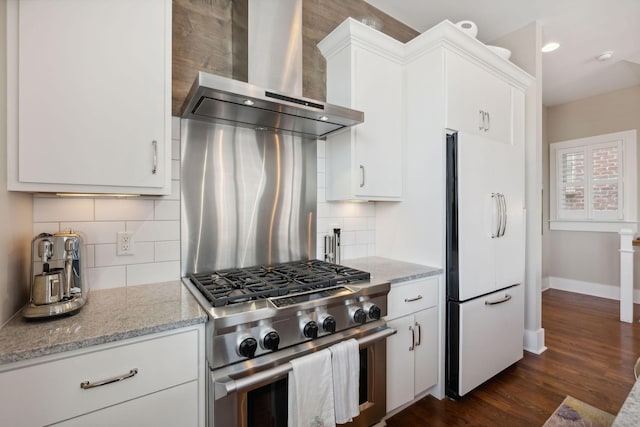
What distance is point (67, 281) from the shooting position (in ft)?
3.78

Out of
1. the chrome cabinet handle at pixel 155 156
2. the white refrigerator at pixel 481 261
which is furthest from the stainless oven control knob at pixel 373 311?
the chrome cabinet handle at pixel 155 156

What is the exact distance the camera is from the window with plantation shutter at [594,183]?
4.20 m

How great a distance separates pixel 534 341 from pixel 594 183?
3.24 m

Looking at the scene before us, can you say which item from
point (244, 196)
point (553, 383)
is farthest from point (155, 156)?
point (553, 383)

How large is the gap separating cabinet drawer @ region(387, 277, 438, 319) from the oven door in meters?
0.19

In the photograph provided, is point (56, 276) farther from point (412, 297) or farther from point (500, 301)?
point (500, 301)

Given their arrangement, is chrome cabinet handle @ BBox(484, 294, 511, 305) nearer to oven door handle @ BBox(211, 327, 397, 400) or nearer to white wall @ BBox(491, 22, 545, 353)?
white wall @ BBox(491, 22, 545, 353)

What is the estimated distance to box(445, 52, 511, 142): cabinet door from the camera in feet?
6.66

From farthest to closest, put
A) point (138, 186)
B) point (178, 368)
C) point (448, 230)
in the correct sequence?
1. point (448, 230)
2. point (138, 186)
3. point (178, 368)

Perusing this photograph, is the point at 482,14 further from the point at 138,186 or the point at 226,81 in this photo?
the point at 138,186

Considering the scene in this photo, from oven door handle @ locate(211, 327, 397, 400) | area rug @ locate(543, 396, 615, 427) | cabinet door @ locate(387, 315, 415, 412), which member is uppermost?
oven door handle @ locate(211, 327, 397, 400)

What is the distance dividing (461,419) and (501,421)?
24 cm

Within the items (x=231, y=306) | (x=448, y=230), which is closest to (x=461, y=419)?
(x=448, y=230)

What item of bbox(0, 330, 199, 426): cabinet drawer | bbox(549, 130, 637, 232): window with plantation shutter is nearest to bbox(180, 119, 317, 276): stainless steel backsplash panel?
bbox(0, 330, 199, 426): cabinet drawer
